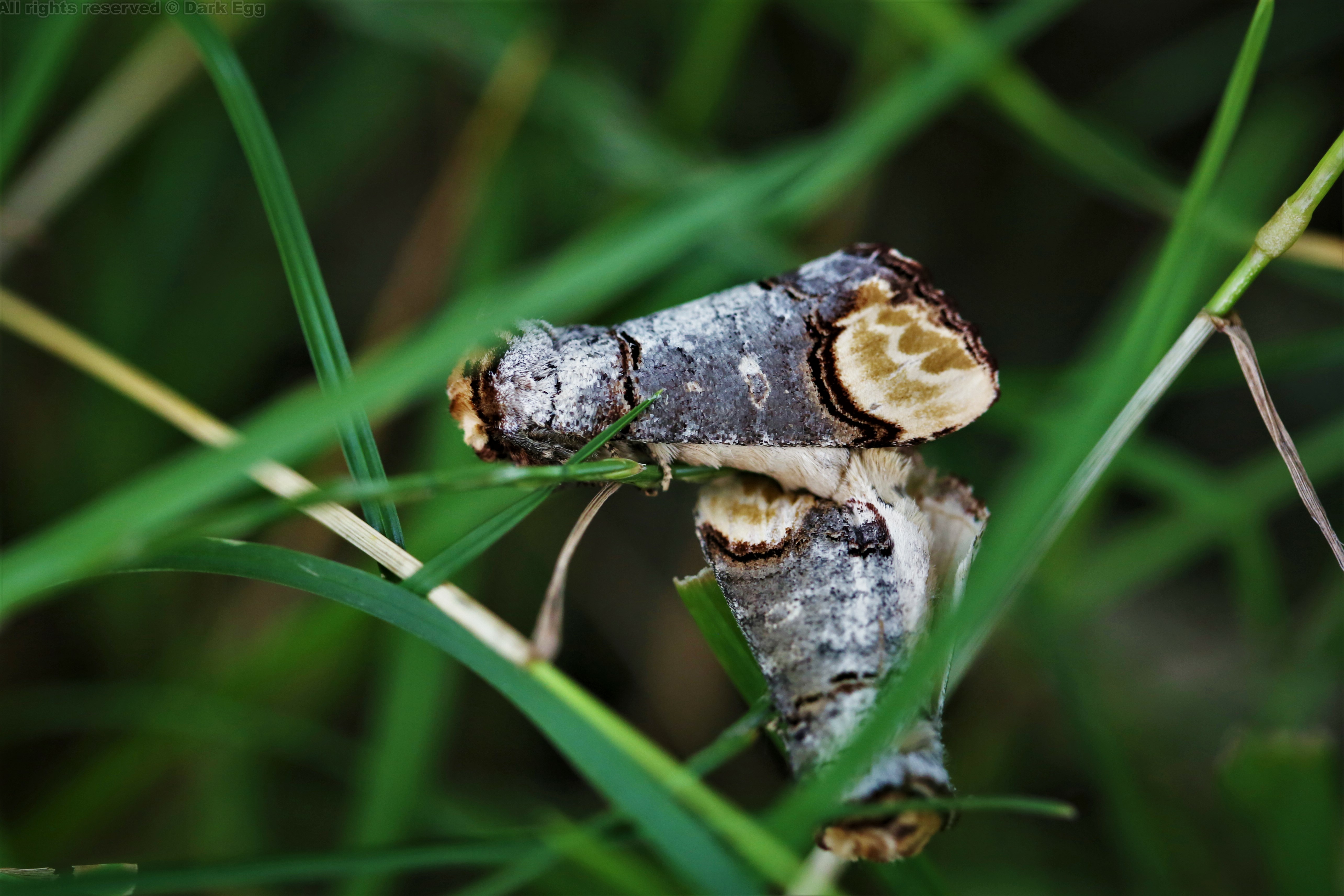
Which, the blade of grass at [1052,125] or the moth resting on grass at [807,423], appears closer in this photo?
the moth resting on grass at [807,423]

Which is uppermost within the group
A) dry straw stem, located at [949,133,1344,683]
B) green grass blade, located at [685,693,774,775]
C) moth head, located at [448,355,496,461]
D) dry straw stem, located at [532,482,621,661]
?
dry straw stem, located at [949,133,1344,683]

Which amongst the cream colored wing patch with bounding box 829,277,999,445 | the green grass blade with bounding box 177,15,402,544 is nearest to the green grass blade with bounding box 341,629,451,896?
the green grass blade with bounding box 177,15,402,544

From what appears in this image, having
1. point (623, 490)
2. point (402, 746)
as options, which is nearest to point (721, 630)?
point (623, 490)

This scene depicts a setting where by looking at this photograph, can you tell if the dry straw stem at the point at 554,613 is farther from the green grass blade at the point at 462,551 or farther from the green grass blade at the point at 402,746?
the green grass blade at the point at 402,746

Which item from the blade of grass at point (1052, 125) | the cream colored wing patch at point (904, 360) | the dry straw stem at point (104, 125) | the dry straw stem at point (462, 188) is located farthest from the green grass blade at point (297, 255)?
the blade of grass at point (1052, 125)

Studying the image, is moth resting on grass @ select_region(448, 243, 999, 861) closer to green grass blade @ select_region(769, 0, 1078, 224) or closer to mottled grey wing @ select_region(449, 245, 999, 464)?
mottled grey wing @ select_region(449, 245, 999, 464)

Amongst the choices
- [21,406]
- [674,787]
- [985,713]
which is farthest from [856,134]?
[21,406]
